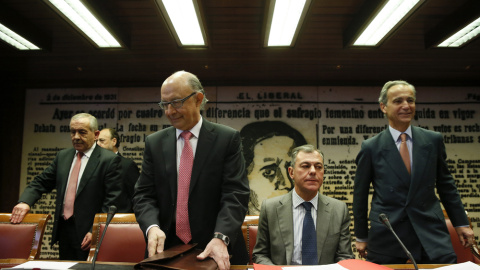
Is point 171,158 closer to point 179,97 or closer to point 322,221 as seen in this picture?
point 179,97

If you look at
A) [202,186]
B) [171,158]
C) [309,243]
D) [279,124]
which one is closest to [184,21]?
[171,158]

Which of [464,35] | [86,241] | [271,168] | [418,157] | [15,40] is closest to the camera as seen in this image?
[418,157]

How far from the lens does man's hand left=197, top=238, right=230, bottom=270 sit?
3.75 ft

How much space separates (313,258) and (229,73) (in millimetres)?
3156

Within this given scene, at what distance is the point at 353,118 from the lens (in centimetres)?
482

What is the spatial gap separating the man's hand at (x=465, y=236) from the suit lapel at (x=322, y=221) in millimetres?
817

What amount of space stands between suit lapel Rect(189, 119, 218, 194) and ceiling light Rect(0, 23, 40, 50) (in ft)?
8.58

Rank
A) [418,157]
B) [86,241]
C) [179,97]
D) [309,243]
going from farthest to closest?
1. [86,241]
2. [418,157]
3. [309,243]
4. [179,97]

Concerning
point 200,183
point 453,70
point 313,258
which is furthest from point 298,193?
point 453,70

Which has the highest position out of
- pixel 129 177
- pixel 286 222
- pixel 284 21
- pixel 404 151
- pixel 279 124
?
pixel 284 21

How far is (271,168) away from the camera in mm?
4777

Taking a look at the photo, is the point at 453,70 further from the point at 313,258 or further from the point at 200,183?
the point at 200,183

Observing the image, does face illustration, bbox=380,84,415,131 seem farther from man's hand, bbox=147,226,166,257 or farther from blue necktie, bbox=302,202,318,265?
man's hand, bbox=147,226,166,257

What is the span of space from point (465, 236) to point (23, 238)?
278 centimetres
